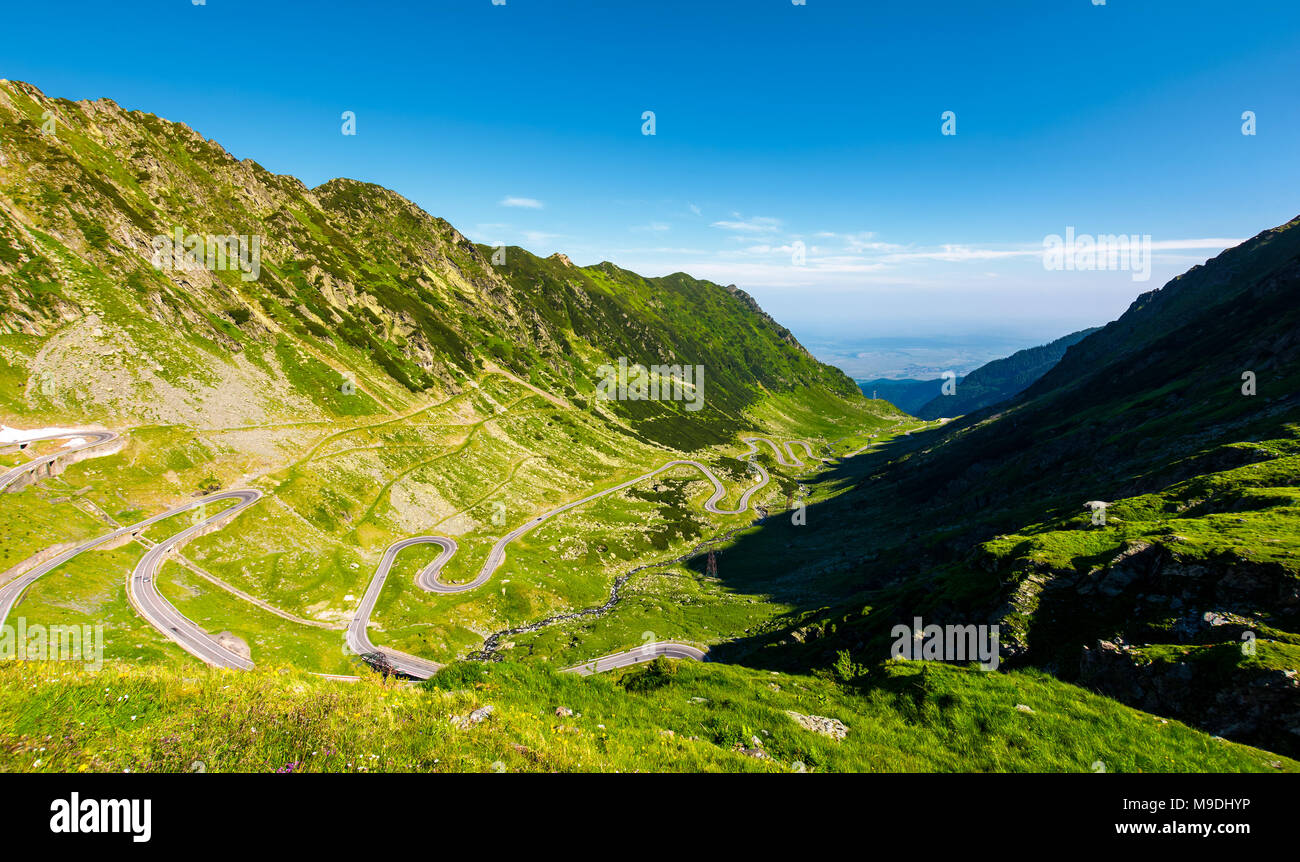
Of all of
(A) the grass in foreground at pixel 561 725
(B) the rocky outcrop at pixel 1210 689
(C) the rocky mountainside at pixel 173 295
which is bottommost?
(B) the rocky outcrop at pixel 1210 689

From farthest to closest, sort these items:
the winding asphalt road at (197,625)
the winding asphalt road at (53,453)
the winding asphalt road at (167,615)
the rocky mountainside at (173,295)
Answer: the rocky mountainside at (173,295) < the winding asphalt road at (53,453) < the winding asphalt road at (197,625) < the winding asphalt road at (167,615)

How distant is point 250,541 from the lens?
8162 centimetres

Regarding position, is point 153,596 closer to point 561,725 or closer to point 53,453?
point 53,453

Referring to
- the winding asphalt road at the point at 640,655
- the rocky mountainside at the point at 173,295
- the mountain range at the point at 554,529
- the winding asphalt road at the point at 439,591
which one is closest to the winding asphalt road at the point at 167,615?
the mountain range at the point at 554,529

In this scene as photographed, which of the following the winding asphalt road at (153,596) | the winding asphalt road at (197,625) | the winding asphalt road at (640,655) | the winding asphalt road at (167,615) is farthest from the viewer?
the winding asphalt road at (640,655)

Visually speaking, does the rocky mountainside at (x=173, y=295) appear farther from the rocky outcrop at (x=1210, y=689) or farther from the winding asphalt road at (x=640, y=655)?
the rocky outcrop at (x=1210, y=689)

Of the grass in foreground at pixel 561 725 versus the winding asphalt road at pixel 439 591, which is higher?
the grass in foreground at pixel 561 725

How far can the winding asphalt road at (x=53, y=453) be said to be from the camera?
68438 mm

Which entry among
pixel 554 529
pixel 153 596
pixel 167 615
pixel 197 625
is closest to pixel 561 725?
pixel 197 625

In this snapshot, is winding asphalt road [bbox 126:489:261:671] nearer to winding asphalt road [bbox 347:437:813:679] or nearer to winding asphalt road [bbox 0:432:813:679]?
winding asphalt road [bbox 0:432:813:679]

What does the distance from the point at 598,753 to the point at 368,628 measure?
83915mm

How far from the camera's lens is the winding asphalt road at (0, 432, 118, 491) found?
68.4 meters
